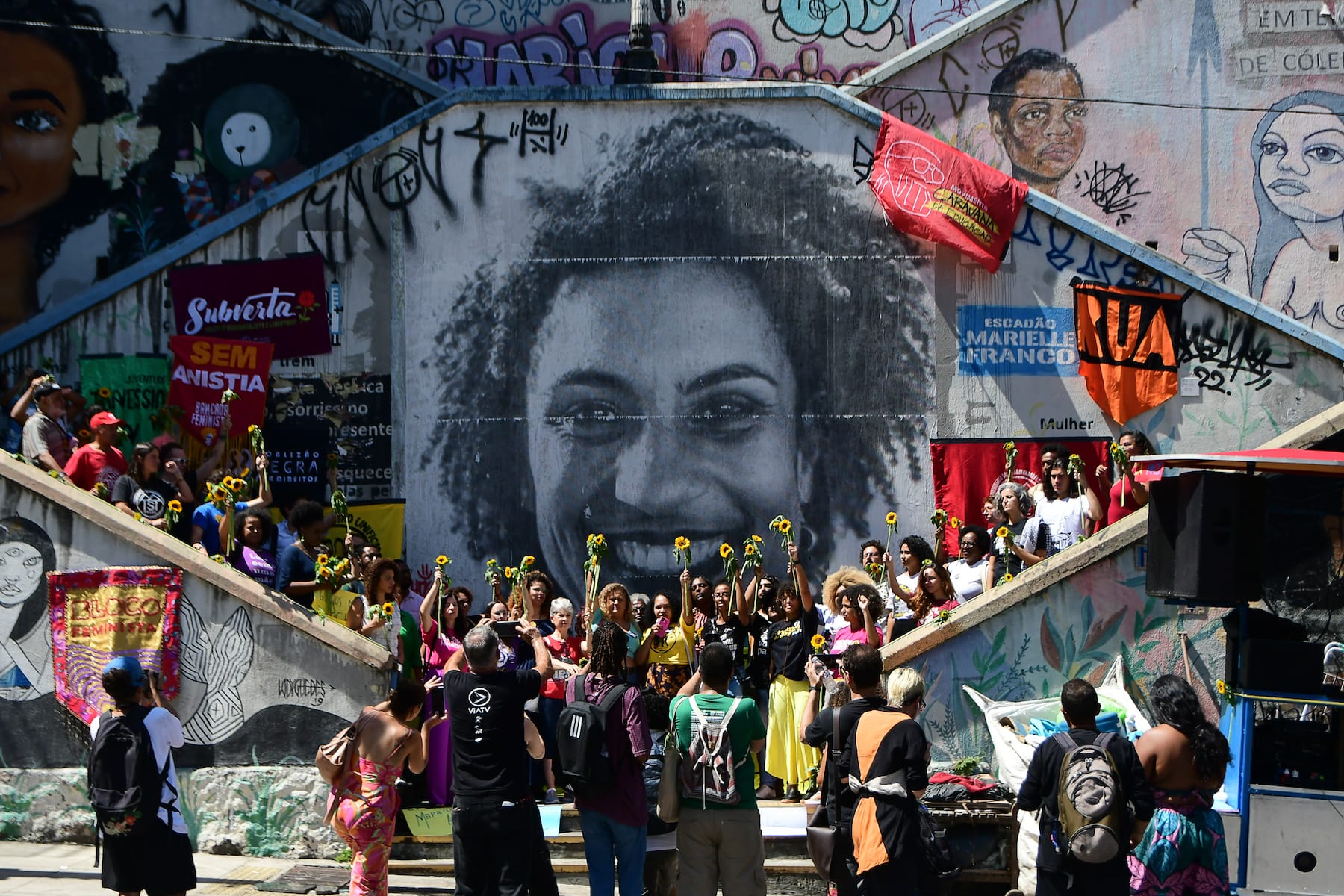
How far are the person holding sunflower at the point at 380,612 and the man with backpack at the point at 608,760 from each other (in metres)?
3.25

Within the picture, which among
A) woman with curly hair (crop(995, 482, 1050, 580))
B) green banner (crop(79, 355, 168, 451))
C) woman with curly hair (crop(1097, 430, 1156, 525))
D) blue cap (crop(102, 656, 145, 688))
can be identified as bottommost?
blue cap (crop(102, 656, 145, 688))

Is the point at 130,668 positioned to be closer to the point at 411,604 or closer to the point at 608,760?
the point at 608,760

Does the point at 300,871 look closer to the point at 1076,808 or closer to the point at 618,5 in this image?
the point at 1076,808

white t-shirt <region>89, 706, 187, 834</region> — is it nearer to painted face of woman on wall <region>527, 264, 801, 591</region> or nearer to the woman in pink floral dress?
the woman in pink floral dress

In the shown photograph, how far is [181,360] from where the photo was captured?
14.9 meters

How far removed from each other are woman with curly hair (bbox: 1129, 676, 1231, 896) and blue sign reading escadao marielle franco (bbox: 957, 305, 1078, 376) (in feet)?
24.6

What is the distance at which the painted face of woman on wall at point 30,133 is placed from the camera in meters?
17.8

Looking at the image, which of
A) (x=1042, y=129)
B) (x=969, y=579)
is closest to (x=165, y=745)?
(x=969, y=579)

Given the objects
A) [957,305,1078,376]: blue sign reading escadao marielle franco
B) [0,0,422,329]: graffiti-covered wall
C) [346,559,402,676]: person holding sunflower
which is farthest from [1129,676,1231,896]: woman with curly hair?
[0,0,422,329]: graffiti-covered wall

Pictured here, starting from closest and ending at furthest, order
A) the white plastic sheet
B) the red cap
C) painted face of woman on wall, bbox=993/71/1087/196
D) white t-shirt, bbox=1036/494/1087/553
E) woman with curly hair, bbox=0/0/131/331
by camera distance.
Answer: the white plastic sheet, the red cap, white t-shirt, bbox=1036/494/1087/553, woman with curly hair, bbox=0/0/131/331, painted face of woman on wall, bbox=993/71/1087/196

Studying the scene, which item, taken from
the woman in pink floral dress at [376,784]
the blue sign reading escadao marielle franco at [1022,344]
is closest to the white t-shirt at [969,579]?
the blue sign reading escadao marielle franco at [1022,344]

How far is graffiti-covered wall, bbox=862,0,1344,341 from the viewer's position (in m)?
18.4

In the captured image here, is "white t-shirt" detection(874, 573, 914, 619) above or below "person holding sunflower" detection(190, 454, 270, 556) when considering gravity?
below

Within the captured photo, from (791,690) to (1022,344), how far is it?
514 centimetres
